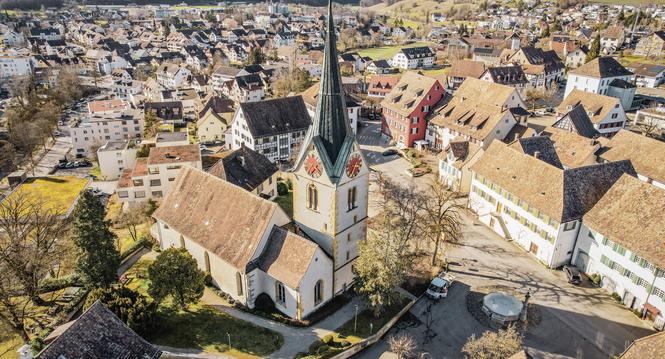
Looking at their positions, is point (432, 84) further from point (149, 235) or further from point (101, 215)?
point (101, 215)

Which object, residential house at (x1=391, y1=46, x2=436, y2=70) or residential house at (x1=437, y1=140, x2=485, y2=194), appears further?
residential house at (x1=391, y1=46, x2=436, y2=70)

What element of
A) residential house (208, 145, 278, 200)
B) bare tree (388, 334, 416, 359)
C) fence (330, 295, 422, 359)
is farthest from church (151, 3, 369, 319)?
residential house (208, 145, 278, 200)

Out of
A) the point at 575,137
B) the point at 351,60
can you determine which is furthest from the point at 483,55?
the point at 575,137

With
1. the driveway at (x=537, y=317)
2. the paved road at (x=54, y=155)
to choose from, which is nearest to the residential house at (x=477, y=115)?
the driveway at (x=537, y=317)

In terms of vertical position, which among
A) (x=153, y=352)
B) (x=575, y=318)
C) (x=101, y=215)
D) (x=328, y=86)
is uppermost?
(x=328, y=86)

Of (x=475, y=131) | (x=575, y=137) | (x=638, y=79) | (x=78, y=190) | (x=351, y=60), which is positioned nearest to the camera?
(x=575, y=137)

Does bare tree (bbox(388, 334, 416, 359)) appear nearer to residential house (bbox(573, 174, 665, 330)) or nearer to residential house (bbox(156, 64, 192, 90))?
residential house (bbox(573, 174, 665, 330))
